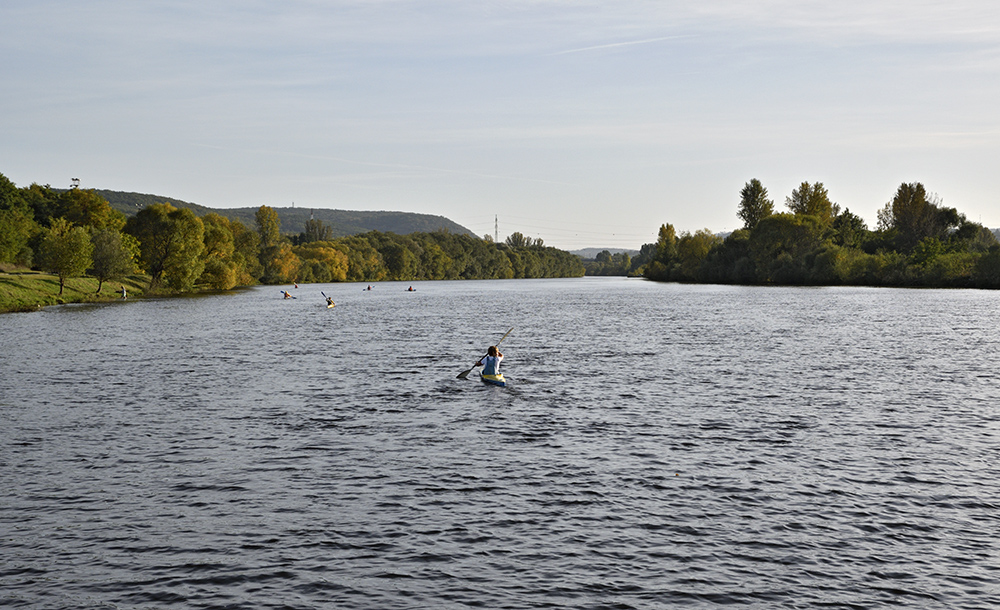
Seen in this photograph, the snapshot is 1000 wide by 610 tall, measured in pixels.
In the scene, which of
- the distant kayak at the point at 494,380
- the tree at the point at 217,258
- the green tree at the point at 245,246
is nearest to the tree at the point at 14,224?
the tree at the point at 217,258

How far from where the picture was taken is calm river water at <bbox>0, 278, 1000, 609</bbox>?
14969mm

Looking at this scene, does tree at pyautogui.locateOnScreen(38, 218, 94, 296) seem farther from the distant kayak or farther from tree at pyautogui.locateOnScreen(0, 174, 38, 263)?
the distant kayak

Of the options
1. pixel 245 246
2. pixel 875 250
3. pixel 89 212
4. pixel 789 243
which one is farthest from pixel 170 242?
pixel 875 250

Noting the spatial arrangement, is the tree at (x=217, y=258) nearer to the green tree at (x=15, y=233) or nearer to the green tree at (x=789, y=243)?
the green tree at (x=15, y=233)

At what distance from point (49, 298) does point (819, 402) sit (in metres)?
101

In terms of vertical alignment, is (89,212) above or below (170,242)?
above

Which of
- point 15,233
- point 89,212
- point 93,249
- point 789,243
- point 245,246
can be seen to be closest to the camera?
point 93,249

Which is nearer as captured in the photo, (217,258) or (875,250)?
(217,258)

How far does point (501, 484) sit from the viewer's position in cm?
2161

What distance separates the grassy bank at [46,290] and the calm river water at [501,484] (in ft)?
177

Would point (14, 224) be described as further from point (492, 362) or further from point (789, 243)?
point (789, 243)

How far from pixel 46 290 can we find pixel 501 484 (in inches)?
4206

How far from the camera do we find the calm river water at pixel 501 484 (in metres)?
15.0

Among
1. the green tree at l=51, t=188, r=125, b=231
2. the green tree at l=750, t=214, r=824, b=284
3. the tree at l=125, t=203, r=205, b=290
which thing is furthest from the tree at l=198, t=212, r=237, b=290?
the green tree at l=750, t=214, r=824, b=284
